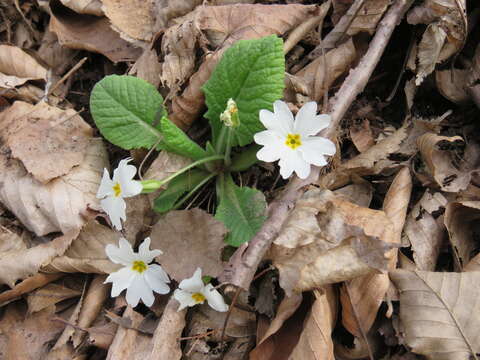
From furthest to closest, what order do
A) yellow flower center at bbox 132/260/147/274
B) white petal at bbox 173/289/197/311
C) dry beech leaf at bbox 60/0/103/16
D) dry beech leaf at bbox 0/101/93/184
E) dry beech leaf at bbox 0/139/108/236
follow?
dry beech leaf at bbox 60/0/103/16, dry beech leaf at bbox 0/101/93/184, dry beech leaf at bbox 0/139/108/236, yellow flower center at bbox 132/260/147/274, white petal at bbox 173/289/197/311

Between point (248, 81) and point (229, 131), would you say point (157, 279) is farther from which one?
point (248, 81)

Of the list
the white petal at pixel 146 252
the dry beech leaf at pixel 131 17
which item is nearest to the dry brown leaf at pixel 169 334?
the white petal at pixel 146 252

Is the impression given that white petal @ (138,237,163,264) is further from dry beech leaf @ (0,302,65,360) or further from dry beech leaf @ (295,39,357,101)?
dry beech leaf @ (295,39,357,101)

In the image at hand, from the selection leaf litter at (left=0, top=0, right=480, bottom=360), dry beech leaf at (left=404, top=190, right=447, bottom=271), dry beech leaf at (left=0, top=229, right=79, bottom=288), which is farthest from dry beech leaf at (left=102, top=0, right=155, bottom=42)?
dry beech leaf at (left=404, top=190, right=447, bottom=271)

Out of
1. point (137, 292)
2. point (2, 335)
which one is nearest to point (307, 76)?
point (137, 292)

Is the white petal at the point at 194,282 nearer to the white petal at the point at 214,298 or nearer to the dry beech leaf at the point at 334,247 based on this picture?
the white petal at the point at 214,298

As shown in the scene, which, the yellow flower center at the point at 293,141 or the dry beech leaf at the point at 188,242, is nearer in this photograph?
the dry beech leaf at the point at 188,242

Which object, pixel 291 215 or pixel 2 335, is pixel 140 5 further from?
pixel 2 335
